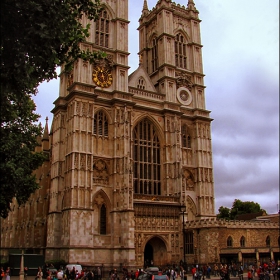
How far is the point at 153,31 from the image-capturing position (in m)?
56.9

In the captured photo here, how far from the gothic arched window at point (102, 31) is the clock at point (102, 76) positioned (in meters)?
3.68

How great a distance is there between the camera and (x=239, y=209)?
84125mm

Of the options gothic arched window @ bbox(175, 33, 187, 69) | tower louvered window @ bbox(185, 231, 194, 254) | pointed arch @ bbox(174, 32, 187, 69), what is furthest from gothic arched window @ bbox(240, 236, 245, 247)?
gothic arched window @ bbox(175, 33, 187, 69)

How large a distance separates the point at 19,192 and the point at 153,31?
125 ft

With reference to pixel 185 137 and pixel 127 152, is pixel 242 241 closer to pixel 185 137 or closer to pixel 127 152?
pixel 185 137

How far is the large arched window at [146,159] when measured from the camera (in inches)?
1852

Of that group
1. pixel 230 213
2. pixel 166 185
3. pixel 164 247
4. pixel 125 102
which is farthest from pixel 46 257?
pixel 230 213

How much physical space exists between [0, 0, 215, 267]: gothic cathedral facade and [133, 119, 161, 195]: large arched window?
121mm

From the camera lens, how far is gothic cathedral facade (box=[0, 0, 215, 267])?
4166 cm

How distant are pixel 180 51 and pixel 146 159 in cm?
1735

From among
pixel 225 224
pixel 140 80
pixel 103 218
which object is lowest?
pixel 225 224

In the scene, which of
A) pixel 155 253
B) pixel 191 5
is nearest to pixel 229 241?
pixel 155 253

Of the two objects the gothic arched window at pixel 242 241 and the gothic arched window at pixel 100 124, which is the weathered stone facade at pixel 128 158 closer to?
the gothic arched window at pixel 100 124

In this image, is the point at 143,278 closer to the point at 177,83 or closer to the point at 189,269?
the point at 189,269
